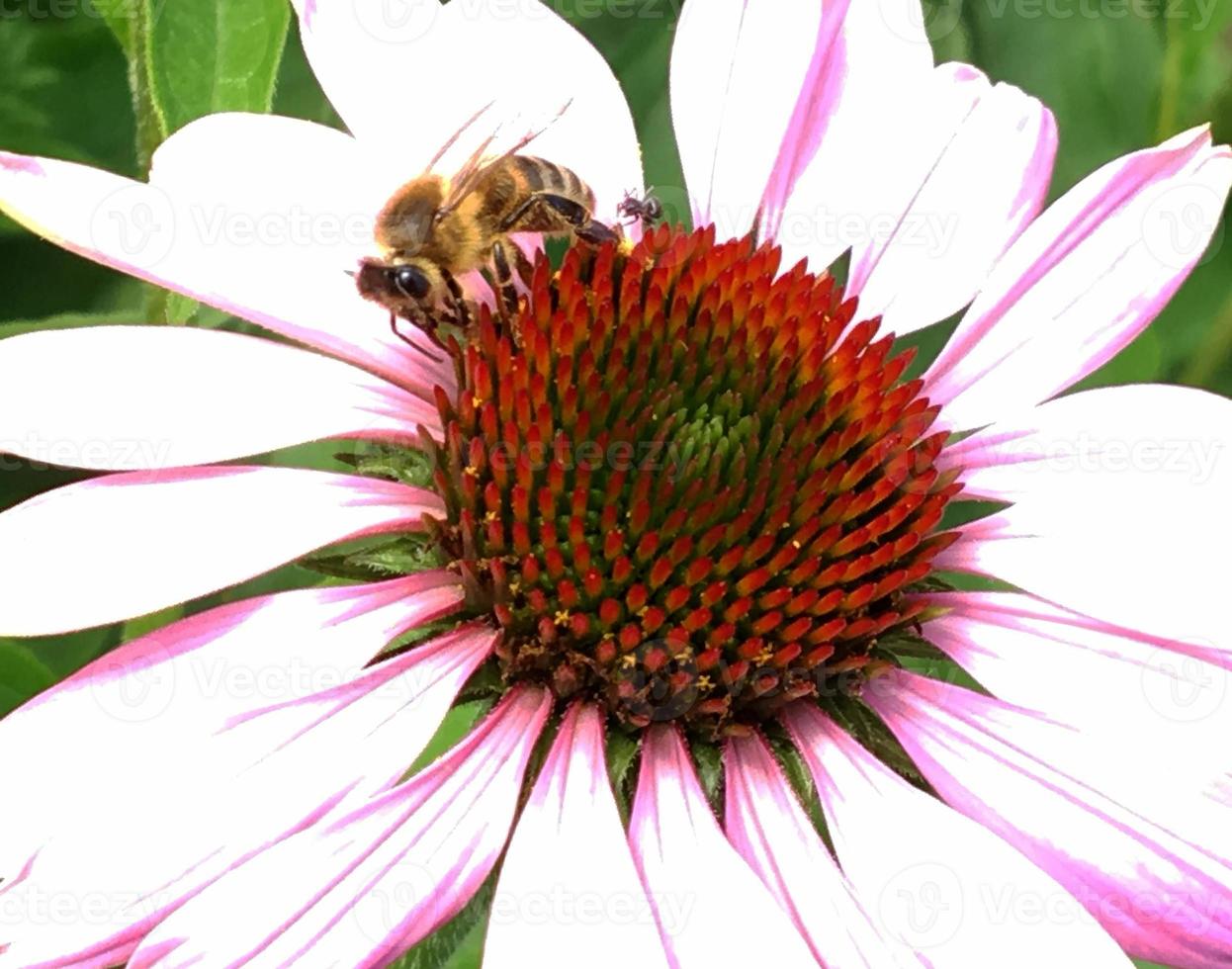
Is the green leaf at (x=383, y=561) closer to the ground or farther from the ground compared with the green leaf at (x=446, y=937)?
farther from the ground

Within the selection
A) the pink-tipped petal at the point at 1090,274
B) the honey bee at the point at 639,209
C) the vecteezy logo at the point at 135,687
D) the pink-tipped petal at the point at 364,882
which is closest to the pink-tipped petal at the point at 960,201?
the pink-tipped petal at the point at 1090,274

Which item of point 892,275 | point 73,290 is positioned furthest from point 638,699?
point 73,290

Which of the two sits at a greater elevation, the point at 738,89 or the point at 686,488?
the point at 738,89

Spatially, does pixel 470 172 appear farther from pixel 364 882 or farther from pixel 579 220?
pixel 364 882

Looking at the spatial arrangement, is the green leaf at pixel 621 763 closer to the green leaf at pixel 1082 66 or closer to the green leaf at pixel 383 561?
the green leaf at pixel 383 561

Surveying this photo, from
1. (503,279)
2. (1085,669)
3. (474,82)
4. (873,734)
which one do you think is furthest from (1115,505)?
(474,82)

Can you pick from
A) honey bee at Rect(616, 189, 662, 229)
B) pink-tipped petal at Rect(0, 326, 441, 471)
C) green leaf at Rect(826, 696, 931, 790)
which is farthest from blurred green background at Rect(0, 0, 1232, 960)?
green leaf at Rect(826, 696, 931, 790)

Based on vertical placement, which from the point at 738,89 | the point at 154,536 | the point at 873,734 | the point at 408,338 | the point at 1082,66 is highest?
the point at 1082,66

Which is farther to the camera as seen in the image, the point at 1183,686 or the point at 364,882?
the point at 1183,686
